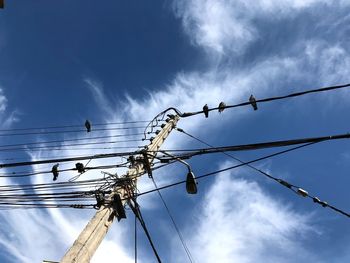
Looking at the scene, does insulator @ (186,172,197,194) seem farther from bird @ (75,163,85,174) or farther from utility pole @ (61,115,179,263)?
bird @ (75,163,85,174)

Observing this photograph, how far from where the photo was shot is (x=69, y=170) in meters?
10.7

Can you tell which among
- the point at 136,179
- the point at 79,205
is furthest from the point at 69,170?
the point at 136,179

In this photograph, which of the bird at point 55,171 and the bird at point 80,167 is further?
the bird at point 55,171

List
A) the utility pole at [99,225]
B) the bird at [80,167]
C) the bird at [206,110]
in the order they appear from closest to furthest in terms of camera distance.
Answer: the utility pole at [99,225] → the bird at [80,167] → the bird at [206,110]

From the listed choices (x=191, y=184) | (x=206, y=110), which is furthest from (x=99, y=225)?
(x=206, y=110)

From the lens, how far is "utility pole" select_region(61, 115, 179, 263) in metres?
6.97

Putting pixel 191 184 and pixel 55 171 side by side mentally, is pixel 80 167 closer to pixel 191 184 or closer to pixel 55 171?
pixel 55 171

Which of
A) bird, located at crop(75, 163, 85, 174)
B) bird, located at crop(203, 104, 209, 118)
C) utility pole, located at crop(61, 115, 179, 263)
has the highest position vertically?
bird, located at crop(203, 104, 209, 118)

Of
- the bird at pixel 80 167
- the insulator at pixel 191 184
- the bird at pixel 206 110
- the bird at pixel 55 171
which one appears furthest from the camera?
the bird at pixel 206 110

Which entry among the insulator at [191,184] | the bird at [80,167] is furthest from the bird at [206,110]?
the insulator at [191,184]

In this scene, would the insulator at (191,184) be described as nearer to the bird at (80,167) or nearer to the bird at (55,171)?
the bird at (80,167)

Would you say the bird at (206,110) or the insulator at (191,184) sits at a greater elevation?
the bird at (206,110)

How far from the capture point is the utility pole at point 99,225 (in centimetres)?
697

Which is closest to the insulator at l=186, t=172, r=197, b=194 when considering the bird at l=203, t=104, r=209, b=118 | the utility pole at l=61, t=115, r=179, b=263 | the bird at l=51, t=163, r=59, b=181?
the utility pole at l=61, t=115, r=179, b=263
